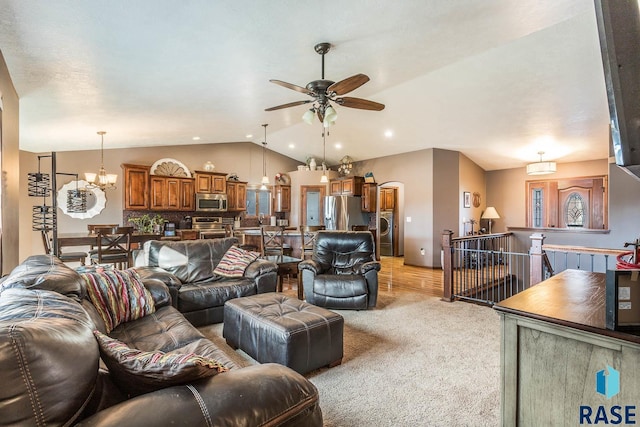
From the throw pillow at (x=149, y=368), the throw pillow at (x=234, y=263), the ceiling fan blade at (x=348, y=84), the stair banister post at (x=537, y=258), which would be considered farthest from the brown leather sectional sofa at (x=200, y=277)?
the stair banister post at (x=537, y=258)

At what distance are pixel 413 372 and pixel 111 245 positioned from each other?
14.3 feet

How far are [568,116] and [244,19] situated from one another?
16.6 ft

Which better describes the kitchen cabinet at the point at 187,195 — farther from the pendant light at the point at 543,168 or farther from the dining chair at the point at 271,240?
the pendant light at the point at 543,168

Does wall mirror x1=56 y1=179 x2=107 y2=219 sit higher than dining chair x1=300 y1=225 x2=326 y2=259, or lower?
higher

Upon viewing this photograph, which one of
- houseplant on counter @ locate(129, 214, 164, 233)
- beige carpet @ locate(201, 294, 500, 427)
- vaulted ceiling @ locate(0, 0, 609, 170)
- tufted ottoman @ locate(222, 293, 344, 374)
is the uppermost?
vaulted ceiling @ locate(0, 0, 609, 170)

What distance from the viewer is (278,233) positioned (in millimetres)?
5523

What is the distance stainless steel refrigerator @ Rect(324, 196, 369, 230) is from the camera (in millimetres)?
8188

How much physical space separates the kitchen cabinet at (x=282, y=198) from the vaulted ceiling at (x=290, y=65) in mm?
3098

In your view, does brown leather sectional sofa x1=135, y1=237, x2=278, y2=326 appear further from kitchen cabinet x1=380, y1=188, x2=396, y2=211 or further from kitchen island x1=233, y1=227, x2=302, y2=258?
kitchen cabinet x1=380, y1=188, x2=396, y2=211

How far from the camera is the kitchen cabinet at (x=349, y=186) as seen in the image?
8219 mm

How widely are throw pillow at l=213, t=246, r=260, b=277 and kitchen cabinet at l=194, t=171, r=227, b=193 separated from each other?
4.34m

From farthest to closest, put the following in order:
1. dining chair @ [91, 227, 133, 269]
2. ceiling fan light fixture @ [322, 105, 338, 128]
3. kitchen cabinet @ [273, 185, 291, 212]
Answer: kitchen cabinet @ [273, 185, 291, 212]
dining chair @ [91, 227, 133, 269]
ceiling fan light fixture @ [322, 105, 338, 128]

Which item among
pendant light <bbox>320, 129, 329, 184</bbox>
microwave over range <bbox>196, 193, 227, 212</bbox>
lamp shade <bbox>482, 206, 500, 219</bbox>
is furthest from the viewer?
pendant light <bbox>320, 129, 329, 184</bbox>

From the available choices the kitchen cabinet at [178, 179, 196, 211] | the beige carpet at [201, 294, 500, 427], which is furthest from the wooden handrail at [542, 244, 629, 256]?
the kitchen cabinet at [178, 179, 196, 211]
